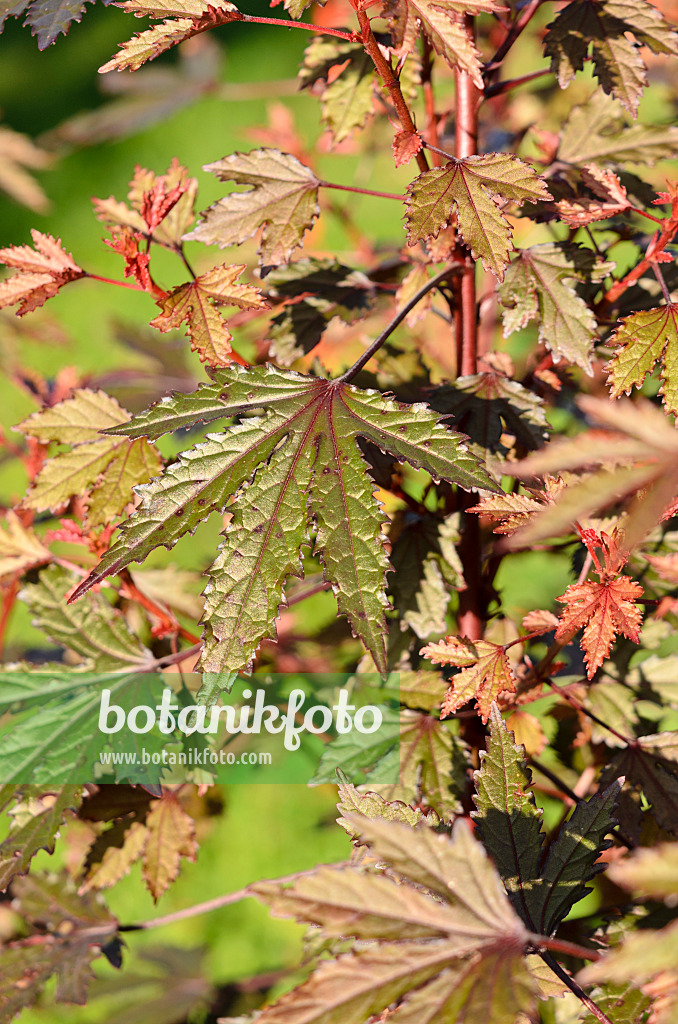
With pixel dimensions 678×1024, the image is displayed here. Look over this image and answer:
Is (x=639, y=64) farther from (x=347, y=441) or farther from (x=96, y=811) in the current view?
(x=96, y=811)

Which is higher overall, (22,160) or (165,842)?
(22,160)

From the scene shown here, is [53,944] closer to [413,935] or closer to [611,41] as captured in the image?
[413,935]

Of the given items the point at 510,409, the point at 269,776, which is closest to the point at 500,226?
the point at 510,409

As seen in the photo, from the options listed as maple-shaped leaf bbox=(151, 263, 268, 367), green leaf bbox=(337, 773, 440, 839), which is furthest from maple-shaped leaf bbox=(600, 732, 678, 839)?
maple-shaped leaf bbox=(151, 263, 268, 367)

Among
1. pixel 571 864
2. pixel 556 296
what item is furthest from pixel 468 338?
pixel 571 864

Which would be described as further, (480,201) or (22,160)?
(22,160)

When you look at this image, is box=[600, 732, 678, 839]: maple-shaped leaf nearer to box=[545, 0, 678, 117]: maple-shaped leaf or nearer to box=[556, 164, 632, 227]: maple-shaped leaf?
box=[556, 164, 632, 227]: maple-shaped leaf

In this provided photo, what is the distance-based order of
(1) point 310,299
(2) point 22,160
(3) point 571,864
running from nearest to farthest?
(3) point 571,864, (1) point 310,299, (2) point 22,160
